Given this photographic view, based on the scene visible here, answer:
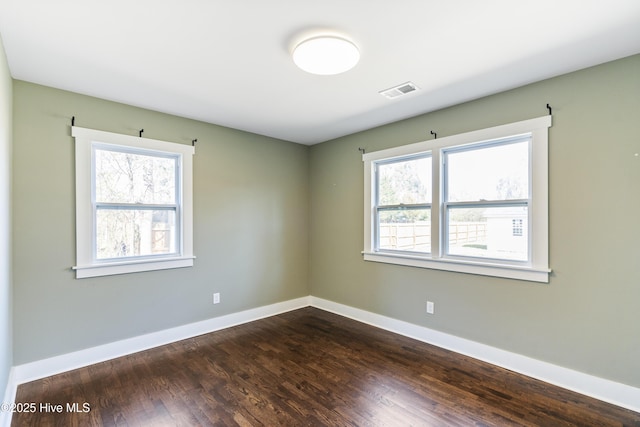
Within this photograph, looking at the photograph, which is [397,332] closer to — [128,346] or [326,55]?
[128,346]

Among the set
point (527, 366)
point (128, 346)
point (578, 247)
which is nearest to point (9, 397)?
point (128, 346)

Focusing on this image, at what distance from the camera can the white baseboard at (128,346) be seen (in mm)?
2629

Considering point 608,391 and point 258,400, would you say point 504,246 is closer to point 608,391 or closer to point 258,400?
point 608,391

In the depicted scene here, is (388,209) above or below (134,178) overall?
below

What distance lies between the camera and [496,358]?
287 centimetres

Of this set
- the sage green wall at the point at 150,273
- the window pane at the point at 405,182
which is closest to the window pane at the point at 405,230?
the window pane at the point at 405,182

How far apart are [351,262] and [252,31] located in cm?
311

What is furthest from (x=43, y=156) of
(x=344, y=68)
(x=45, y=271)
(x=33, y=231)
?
(x=344, y=68)

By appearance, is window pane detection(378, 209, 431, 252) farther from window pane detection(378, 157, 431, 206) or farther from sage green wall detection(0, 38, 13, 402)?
sage green wall detection(0, 38, 13, 402)

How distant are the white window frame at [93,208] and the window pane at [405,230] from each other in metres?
2.41

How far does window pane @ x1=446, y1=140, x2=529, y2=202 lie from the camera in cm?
282

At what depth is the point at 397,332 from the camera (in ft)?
12.1

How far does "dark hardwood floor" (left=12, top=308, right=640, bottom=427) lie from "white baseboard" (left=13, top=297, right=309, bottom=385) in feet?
0.31

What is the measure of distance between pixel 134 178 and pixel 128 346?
1746 mm
